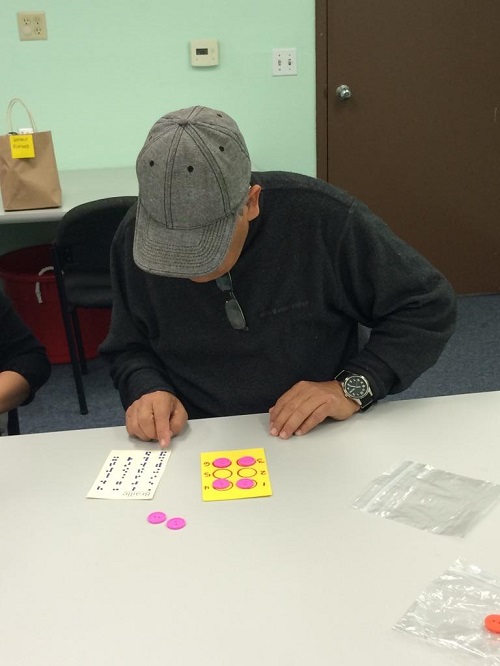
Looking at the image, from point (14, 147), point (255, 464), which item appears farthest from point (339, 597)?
point (14, 147)

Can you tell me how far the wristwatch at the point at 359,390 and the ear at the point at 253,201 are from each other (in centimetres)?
32

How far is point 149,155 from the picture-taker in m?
0.98

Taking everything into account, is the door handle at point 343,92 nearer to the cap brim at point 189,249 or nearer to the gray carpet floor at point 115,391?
the gray carpet floor at point 115,391

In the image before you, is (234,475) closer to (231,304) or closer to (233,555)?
(233,555)

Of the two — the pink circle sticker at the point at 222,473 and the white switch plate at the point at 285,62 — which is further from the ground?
the white switch plate at the point at 285,62

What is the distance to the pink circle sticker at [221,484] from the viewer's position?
37.0 inches

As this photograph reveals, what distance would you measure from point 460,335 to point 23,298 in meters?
1.99

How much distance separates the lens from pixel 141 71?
3012mm

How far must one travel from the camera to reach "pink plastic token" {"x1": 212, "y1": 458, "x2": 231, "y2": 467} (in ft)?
3.26

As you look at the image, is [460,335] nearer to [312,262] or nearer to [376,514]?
[312,262]

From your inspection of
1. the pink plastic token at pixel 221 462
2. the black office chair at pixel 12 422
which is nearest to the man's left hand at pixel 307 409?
the pink plastic token at pixel 221 462

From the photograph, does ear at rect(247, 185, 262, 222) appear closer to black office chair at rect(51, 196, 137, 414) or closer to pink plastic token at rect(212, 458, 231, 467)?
pink plastic token at rect(212, 458, 231, 467)

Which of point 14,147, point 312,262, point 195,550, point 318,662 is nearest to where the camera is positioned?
point 318,662

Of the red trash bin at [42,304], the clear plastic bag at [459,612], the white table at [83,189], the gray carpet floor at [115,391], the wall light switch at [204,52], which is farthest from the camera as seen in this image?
the wall light switch at [204,52]
